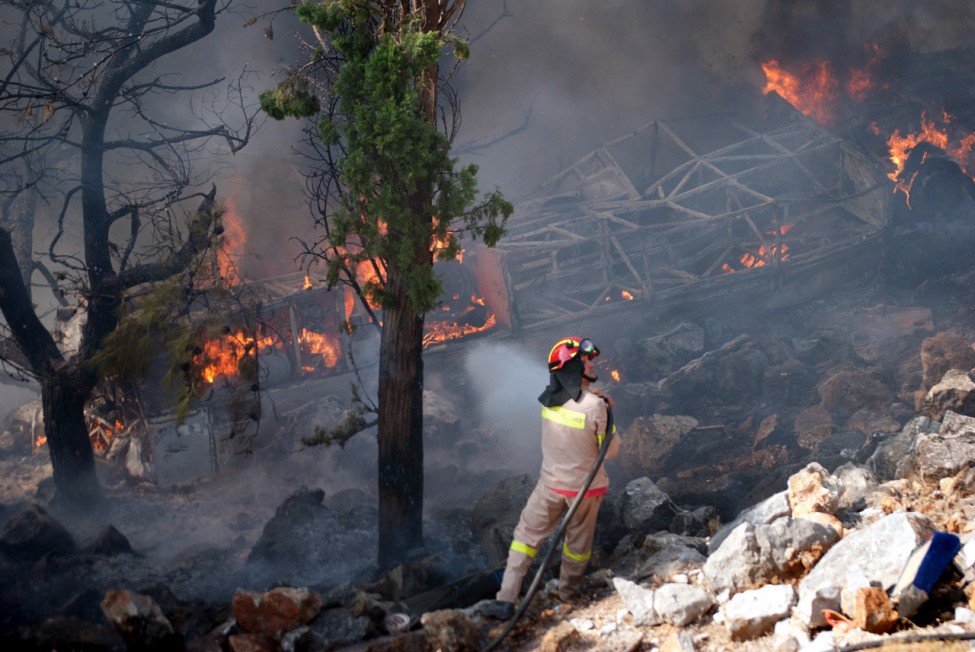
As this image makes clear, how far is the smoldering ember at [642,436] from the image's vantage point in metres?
4.24

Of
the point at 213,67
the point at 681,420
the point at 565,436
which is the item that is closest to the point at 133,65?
the point at 565,436

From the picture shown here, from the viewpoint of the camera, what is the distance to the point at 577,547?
16.5 feet

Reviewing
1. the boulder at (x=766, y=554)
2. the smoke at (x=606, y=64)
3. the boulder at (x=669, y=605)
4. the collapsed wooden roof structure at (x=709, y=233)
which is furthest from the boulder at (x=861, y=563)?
the smoke at (x=606, y=64)

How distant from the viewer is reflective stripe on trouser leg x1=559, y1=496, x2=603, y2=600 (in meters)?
5.02

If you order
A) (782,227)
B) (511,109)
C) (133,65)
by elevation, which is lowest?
(782,227)

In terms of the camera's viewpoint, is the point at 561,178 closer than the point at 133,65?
No

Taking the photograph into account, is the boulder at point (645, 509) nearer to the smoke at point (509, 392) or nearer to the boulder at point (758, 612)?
the boulder at point (758, 612)

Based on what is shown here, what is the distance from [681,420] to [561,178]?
9.15m

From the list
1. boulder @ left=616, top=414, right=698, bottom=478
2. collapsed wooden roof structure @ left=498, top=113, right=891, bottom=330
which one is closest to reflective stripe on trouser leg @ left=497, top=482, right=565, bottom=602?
boulder @ left=616, top=414, right=698, bottom=478

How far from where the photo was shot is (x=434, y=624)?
4277mm

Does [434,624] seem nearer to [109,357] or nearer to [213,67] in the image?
[109,357]

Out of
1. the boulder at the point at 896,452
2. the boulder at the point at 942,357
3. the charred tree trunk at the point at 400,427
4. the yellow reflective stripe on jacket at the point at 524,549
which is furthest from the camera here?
the boulder at the point at 942,357

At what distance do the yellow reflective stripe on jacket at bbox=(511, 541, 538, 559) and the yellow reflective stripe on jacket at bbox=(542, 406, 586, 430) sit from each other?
0.97 meters

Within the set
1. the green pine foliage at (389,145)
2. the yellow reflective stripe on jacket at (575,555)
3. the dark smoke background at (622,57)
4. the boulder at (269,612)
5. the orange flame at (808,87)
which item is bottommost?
the yellow reflective stripe on jacket at (575,555)
